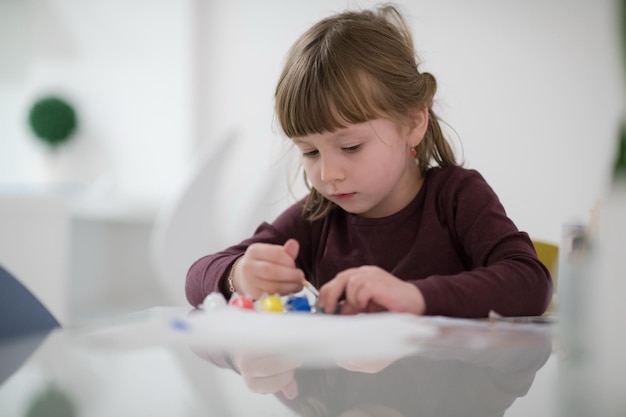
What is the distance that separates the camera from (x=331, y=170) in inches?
34.1

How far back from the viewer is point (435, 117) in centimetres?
104

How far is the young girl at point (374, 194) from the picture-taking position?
76 cm

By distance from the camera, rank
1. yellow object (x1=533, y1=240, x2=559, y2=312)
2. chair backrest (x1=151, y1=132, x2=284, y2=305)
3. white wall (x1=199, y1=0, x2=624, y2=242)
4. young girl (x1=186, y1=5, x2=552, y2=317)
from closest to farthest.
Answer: young girl (x1=186, y1=5, x2=552, y2=317) < yellow object (x1=533, y1=240, x2=559, y2=312) < white wall (x1=199, y1=0, x2=624, y2=242) < chair backrest (x1=151, y1=132, x2=284, y2=305)

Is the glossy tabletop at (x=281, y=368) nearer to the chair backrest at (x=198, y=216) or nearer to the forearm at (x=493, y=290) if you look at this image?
Result: the forearm at (x=493, y=290)

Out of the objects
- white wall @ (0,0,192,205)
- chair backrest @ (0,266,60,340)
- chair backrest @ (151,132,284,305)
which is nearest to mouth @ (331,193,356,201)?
chair backrest @ (0,266,60,340)

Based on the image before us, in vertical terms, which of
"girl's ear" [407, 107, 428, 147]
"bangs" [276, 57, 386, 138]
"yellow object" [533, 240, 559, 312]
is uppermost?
"bangs" [276, 57, 386, 138]

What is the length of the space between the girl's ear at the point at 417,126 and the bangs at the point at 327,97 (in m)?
0.07

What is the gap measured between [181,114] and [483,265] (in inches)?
116

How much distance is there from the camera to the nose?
86 cm

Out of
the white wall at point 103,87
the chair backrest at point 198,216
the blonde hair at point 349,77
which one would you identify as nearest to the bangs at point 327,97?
the blonde hair at point 349,77

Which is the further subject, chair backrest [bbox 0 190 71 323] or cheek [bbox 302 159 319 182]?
chair backrest [bbox 0 190 71 323]

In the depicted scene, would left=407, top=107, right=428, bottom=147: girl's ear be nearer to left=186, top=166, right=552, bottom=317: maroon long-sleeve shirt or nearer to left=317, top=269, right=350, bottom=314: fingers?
left=186, top=166, right=552, bottom=317: maroon long-sleeve shirt

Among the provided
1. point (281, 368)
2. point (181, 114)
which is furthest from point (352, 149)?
point (181, 114)

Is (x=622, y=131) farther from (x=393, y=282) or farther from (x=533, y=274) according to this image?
(x=393, y=282)
